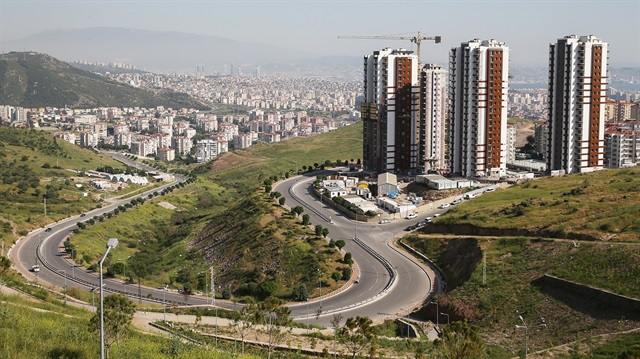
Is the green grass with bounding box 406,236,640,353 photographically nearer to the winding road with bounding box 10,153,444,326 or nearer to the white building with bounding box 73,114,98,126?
the winding road with bounding box 10,153,444,326

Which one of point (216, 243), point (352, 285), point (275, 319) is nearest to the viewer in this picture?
point (275, 319)

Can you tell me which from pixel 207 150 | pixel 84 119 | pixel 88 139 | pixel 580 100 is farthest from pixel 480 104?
pixel 84 119

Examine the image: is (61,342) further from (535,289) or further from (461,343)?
(535,289)

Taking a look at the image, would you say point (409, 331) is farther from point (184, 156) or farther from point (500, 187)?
point (184, 156)

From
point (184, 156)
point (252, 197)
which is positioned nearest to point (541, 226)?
point (252, 197)

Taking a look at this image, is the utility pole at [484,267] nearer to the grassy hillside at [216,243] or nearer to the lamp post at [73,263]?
the grassy hillside at [216,243]
